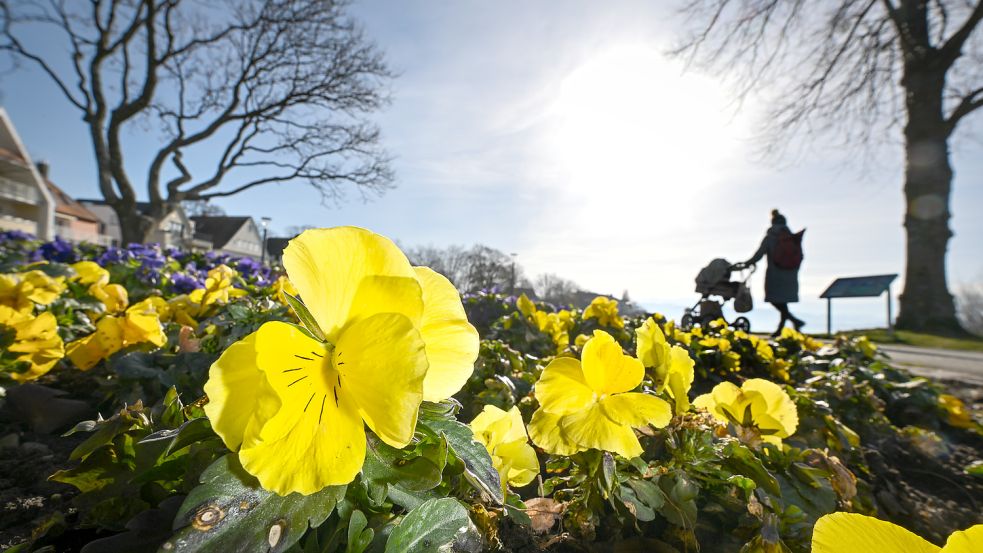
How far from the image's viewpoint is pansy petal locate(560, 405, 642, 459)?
2.50 feet

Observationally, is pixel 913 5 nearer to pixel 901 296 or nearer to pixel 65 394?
pixel 901 296

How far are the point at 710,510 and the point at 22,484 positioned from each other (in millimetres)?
1487

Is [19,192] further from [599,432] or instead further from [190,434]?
[599,432]

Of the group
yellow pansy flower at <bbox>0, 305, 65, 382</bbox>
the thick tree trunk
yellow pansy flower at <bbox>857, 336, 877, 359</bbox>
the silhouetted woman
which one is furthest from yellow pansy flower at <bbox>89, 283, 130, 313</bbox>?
the thick tree trunk

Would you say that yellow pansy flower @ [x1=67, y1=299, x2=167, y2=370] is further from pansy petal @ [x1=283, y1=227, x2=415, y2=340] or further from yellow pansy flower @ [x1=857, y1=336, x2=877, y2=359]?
yellow pansy flower @ [x1=857, y1=336, x2=877, y2=359]

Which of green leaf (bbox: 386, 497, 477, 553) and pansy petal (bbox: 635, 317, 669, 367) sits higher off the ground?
pansy petal (bbox: 635, 317, 669, 367)

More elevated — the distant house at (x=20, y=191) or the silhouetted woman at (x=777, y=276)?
the distant house at (x=20, y=191)

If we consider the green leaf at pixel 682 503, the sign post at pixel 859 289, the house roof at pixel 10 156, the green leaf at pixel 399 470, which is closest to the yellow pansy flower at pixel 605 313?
the green leaf at pixel 682 503

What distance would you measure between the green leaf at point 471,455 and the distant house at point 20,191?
33.8m

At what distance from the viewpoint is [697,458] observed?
88 cm

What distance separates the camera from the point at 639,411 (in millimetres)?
775

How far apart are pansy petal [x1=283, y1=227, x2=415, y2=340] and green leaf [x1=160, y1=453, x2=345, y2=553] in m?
0.15

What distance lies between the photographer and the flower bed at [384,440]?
400 mm

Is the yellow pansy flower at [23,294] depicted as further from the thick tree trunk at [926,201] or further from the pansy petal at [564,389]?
the thick tree trunk at [926,201]
